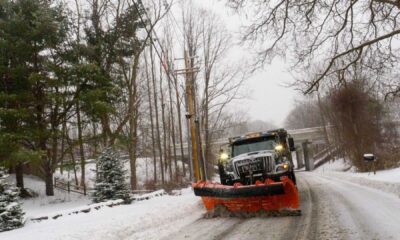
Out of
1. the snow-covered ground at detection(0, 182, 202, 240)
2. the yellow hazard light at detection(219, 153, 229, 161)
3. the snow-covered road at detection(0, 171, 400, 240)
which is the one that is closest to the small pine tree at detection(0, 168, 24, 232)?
the snow-covered ground at detection(0, 182, 202, 240)

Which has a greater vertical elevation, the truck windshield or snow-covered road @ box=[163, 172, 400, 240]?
the truck windshield

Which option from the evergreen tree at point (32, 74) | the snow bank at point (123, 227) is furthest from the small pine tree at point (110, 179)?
A: the snow bank at point (123, 227)

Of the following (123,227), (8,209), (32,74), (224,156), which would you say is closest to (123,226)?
(123,227)

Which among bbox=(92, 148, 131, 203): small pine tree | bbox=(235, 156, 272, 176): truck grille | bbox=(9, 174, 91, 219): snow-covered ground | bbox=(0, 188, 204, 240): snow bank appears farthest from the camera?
bbox=(9, 174, 91, 219): snow-covered ground

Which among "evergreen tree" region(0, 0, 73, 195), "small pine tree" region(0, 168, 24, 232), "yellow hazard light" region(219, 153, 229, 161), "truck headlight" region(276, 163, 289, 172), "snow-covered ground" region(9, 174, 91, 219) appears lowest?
"snow-covered ground" region(9, 174, 91, 219)

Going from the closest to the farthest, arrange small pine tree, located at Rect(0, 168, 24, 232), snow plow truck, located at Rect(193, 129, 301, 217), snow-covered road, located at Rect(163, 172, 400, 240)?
snow-covered road, located at Rect(163, 172, 400, 240) < snow plow truck, located at Rect(193, 129, 301, 217) < small pine tree, located at Rect(0, 168, 24, 232)

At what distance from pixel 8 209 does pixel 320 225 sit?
8964 mm

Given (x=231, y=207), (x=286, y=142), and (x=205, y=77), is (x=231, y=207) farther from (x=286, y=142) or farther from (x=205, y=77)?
(x=205, y=77)

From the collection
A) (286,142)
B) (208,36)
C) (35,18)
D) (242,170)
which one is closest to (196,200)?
Answer: (242,170)

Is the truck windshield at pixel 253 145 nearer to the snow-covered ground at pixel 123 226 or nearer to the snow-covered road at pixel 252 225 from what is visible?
the snow-covered road at pixel 252 225

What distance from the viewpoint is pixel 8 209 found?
12289 mm

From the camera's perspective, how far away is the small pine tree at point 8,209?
39.9ft

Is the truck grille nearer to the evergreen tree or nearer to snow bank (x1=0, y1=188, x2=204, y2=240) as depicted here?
snow bank (x1=0, y1=188, x2=204, y2=240)

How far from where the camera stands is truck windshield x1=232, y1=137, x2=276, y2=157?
14281 millimetres
